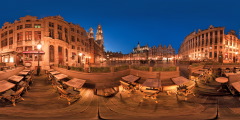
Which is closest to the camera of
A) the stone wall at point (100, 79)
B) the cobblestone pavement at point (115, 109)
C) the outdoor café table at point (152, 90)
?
the cobblestone pavement at point (115, 109)

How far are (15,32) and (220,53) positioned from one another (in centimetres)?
7426

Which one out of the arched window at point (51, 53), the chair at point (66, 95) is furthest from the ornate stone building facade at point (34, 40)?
the chair at point (66, 95)

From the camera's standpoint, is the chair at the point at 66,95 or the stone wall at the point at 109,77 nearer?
the chair at the point at 66,95

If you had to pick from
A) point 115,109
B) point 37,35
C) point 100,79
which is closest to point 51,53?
point 37,35

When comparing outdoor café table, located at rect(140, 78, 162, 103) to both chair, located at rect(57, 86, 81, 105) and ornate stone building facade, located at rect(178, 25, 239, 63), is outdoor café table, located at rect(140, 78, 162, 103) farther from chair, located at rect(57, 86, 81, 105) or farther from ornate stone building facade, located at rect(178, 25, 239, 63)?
ornate stone building facade, located at rect(178, 25, 239, 63)

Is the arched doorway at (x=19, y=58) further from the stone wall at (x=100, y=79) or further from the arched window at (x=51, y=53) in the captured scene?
the stone wall at (x=100, y=79)

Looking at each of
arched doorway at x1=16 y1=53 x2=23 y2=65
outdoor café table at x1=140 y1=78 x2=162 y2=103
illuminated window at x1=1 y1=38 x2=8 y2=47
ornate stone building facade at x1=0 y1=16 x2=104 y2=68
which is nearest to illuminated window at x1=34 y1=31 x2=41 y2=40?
ornate stone building facade at x1=0 y1=16 x2=104 y2=68

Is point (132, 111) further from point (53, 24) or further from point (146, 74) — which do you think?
point (53, 24)

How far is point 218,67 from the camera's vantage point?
22.7 m

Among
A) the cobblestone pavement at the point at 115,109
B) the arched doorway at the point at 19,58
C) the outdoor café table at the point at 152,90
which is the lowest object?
the cobblestone pavement at the point at 115,109

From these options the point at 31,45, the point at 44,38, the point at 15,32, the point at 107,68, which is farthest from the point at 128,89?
the point at 15,32

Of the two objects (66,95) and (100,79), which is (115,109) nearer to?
(66,95)

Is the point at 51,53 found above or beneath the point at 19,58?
above

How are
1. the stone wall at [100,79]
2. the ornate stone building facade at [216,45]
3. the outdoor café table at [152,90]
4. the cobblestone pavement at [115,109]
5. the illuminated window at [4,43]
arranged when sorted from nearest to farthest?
the cobblestone pavement at [115,109], the outdoor café table at [152,90], the stone wall at [100,79], the illuminated window at [4,43], the ornate stone building facade at [216,45]
